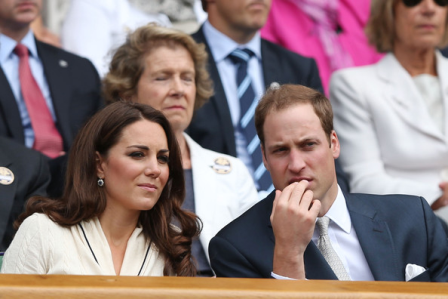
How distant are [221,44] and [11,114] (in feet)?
3.97

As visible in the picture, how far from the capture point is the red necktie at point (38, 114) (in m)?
3.87

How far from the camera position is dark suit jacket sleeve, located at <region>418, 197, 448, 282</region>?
8.96ft

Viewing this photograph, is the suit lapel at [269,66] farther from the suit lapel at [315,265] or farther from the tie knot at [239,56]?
Result: the suit lapel at [315,265]

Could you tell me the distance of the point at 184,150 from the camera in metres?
3.71

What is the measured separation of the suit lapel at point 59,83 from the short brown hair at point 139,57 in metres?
0.25

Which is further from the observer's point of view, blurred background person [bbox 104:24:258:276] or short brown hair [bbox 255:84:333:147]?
blurred background person [bbox 104:24:258:276]

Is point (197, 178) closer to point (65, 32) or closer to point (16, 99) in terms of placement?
point (16, 99)

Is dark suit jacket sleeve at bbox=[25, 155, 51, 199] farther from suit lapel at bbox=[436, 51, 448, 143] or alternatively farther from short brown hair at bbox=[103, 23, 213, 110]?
suit lapel at bbox=[436, 51, 448, 143]

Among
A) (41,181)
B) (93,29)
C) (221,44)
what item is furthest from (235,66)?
(41,181)

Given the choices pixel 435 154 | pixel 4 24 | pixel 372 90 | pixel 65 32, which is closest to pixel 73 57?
pixel 4 24

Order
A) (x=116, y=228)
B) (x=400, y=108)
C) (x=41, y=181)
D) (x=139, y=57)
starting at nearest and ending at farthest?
(x=116, y=228) → (x=41, y=181) → (x=139, y=57) → (x=400, y=108)

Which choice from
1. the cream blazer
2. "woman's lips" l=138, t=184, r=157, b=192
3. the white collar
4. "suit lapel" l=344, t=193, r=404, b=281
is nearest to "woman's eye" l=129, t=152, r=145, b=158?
"woman's lips" l=138, t=184, r=157, b=192

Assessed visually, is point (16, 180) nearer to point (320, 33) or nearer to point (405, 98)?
point (405, 98)

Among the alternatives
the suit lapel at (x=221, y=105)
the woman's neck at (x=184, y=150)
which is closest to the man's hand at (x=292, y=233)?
the woman's neck at (x=184, y=150)
